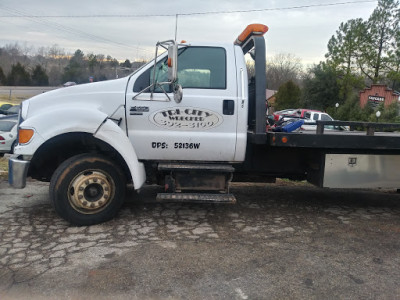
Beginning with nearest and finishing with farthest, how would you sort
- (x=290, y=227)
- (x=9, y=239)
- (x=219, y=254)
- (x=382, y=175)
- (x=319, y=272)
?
(x=319, y=272) → (x=219, y=254) → (x=9, y=239) → (x=290, y=227) → (x=382, y=175)

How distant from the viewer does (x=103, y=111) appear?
4.64 m

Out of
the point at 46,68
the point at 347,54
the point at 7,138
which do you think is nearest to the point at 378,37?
the point at 347,54

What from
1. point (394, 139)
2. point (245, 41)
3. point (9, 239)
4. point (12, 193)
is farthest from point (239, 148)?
point (12, 193)

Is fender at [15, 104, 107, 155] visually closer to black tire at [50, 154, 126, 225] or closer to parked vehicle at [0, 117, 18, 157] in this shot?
black tire at [50, 154, 126, 225]

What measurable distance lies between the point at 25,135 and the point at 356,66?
116 feet

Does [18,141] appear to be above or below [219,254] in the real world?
above

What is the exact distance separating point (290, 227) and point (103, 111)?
274 centimetres

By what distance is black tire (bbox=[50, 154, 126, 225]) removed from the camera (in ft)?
14.6

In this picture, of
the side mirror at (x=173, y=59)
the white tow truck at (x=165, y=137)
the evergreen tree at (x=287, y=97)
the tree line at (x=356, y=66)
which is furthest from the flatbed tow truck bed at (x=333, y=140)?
the evergreen tree at (x=287, y=97)

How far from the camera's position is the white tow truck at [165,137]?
14.6 ft

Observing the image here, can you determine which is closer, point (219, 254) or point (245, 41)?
point (219, 254)

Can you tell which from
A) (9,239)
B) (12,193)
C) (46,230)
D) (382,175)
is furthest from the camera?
(12,193)

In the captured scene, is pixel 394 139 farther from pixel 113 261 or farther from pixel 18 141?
pixel 18 141

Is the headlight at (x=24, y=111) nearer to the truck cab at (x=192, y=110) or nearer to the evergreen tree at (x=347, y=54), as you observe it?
the truck cab at (x=192, y=110)
